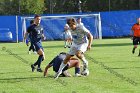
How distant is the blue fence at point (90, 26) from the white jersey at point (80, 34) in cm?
3105

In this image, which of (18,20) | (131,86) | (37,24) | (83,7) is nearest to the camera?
(131,86)

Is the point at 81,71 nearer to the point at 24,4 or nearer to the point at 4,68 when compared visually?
the point at 4,68

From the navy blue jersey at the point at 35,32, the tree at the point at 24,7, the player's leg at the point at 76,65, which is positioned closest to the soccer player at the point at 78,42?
the player's leg at the point at 76,65

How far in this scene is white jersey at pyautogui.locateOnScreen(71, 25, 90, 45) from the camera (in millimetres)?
14961

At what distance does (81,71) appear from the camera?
16.0 meters

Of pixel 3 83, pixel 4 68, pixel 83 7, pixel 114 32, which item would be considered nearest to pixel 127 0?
pixel 83 7

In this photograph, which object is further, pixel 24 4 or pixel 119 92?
pixel 24 4

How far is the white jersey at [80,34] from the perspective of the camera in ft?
49.1

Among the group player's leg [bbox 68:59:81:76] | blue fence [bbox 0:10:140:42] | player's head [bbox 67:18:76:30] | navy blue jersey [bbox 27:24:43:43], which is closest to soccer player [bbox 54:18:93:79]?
player's head [bbox 67:18:76:30]

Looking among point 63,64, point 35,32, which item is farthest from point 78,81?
point 35,32

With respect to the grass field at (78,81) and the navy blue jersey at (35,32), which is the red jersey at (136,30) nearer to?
the grass field at (78,81)

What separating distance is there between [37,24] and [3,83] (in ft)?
12.6

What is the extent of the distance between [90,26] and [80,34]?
3206 cm

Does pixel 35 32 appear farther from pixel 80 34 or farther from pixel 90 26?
pixel 90 26
